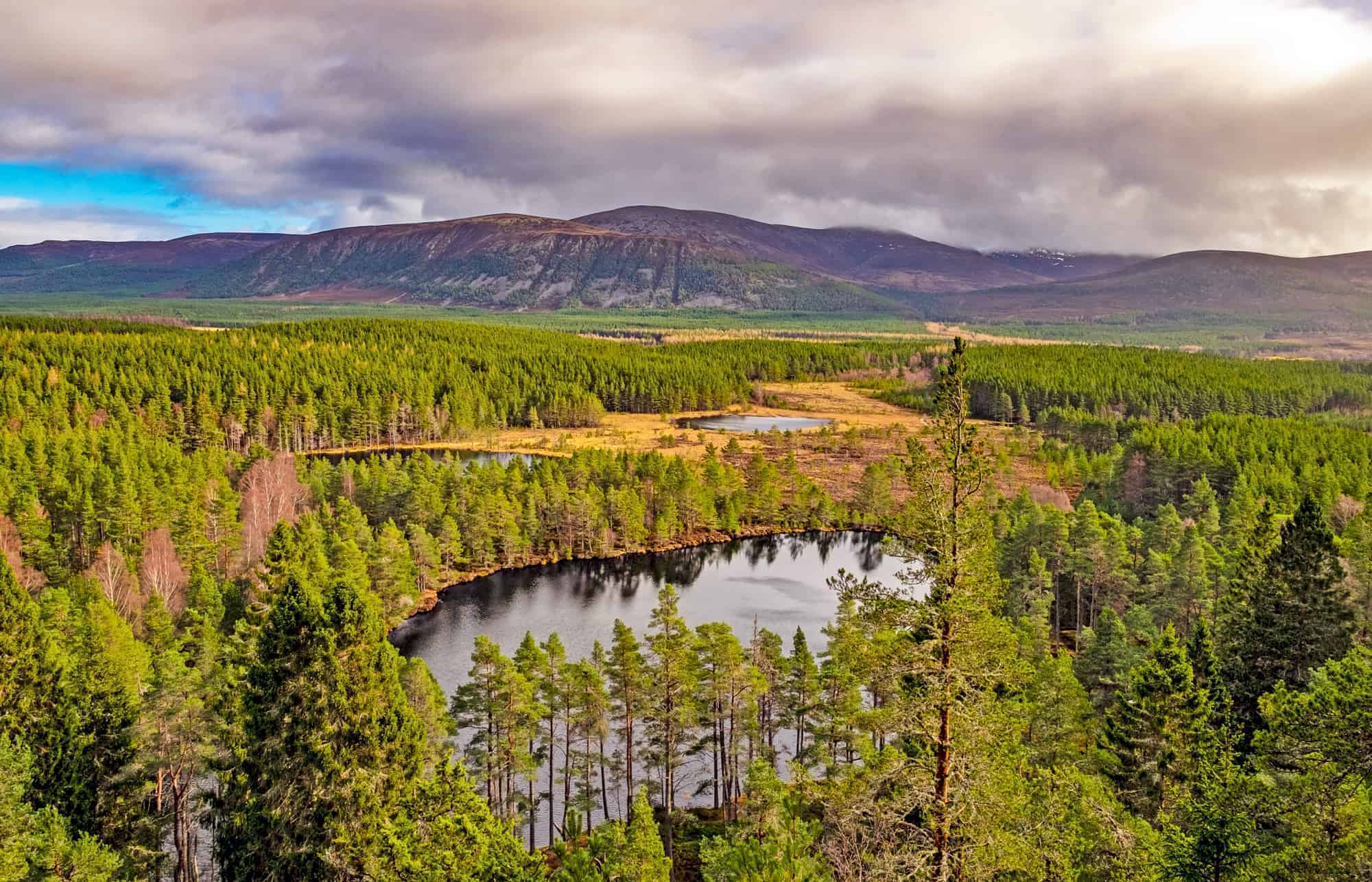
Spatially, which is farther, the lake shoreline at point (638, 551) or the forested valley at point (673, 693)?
the lake shoreline at point (638, 551)

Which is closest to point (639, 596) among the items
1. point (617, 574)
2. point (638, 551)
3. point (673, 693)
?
point (617, 574)

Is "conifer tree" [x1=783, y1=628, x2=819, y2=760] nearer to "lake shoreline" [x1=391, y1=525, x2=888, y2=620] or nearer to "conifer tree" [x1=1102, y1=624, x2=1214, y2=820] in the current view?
"conifer tree" [x1=1102, y1=624, x2=1214, y2=820]

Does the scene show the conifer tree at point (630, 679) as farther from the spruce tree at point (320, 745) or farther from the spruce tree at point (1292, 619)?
the spruce tree at point (1292, 619)

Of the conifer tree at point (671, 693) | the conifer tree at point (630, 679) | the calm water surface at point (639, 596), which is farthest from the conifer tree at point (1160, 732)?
the calm water surface at point (639, 596)

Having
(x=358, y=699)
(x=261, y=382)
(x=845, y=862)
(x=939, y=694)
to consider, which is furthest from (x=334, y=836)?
(x=261, y=382)

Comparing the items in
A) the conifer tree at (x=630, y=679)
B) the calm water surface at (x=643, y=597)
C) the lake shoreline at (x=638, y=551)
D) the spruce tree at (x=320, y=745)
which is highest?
the spruce tree at (x=320, y=745)

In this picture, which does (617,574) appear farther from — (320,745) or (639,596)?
(320,745)

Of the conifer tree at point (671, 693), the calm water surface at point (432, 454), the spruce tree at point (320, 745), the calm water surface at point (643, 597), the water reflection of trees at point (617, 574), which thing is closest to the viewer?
the spruce tree at point (320, 745)

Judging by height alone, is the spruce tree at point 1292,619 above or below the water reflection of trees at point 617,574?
above

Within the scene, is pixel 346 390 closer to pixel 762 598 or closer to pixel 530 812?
pixel 762 598
